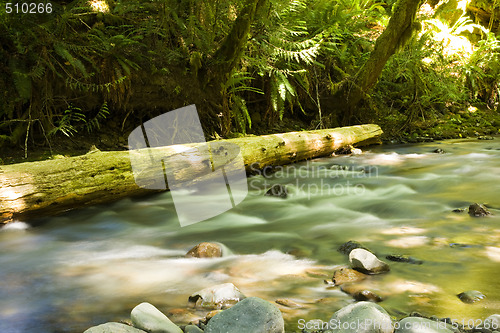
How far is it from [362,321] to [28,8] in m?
5.30

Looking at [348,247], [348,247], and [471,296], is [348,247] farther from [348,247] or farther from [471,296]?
[471,296]

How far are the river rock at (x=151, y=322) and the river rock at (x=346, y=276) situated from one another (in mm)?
1018

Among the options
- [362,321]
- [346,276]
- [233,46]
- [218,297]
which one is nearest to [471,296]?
[346,276]

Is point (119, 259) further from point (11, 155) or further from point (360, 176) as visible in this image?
point (360, 176)

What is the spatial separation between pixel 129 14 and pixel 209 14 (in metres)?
1.50

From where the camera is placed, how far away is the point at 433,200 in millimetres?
4273

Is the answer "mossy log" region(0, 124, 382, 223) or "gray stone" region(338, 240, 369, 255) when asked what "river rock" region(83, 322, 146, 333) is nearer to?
"gray stone" region(338, 240, 369, 255)

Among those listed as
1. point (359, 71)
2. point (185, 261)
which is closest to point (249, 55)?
point (359, 71)

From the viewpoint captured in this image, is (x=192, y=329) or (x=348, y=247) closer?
(x=192, y=329)

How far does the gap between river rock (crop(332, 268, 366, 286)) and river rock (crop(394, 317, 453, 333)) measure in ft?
1.78

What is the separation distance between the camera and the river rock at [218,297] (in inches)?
82.1

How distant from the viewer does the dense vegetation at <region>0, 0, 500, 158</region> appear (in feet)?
16.6

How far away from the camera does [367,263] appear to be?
2.40m

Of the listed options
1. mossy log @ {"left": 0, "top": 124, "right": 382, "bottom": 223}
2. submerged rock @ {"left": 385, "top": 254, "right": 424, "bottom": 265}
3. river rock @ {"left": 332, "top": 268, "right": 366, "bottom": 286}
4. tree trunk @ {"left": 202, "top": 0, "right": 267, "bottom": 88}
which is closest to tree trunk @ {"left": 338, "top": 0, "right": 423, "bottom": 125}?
tree trunk @ {"left": 202, "top": 0, "right": 267, "bottom": 88}
